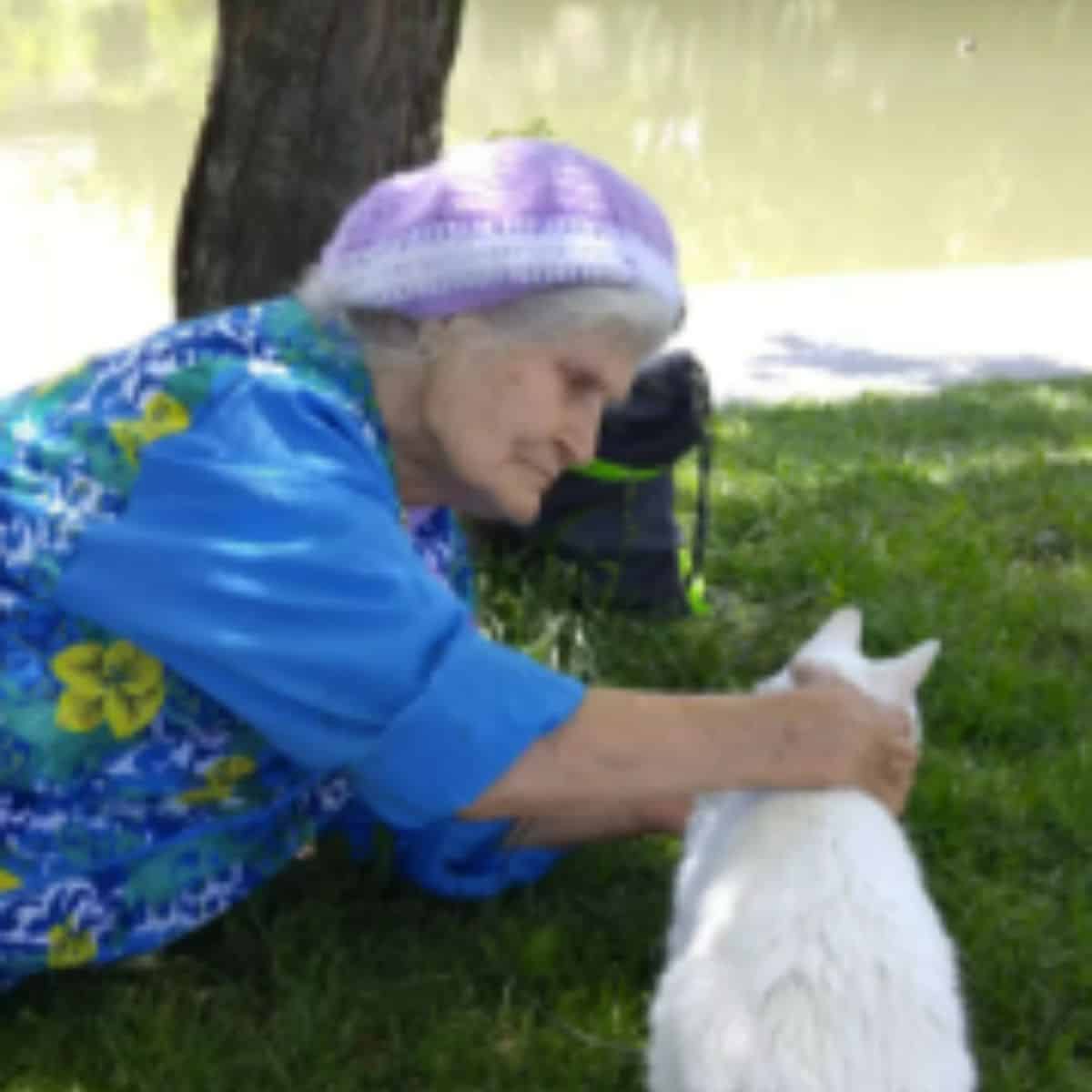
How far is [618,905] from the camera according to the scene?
8.61 ft

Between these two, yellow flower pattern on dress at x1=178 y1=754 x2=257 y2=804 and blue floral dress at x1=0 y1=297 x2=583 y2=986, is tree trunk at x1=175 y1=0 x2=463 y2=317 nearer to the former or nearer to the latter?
blue floral dress at x1=0 y1=297 x2=583 y2=986

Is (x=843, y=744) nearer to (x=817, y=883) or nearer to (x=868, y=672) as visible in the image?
(x=817, y=883)

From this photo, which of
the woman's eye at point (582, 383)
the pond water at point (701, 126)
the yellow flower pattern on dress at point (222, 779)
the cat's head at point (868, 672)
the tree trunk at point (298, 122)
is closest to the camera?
the woman's eye at point (582, 383)

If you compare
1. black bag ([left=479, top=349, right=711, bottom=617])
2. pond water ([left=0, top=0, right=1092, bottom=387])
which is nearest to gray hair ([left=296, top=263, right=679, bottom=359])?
black bag ([left=479, top=349, right=711, bottom=617])

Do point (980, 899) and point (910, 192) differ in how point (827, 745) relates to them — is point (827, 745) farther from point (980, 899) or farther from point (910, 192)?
point (910, 192)

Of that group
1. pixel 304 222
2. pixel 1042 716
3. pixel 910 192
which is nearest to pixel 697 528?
pixel 1042 716

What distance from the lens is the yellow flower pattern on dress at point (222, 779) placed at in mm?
2164

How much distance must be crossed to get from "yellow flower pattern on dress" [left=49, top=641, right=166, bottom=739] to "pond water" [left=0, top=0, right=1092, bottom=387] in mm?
5468

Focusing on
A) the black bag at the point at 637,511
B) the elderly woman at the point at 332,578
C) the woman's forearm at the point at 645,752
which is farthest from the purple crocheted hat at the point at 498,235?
the black bag at the point at 637,511

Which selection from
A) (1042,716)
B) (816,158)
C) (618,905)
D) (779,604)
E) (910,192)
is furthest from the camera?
(816,158)

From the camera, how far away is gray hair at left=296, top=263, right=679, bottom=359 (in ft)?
6.49

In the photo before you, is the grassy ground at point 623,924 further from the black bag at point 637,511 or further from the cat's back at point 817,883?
the cat's back at point 817,883

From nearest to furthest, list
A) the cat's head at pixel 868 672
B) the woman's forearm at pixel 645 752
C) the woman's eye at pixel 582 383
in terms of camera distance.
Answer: the woman's forearm at pixel 645 752, the woman's eye at pixel 582 383, the cat's head at pixel 868 672

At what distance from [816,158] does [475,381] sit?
12.0 metres
